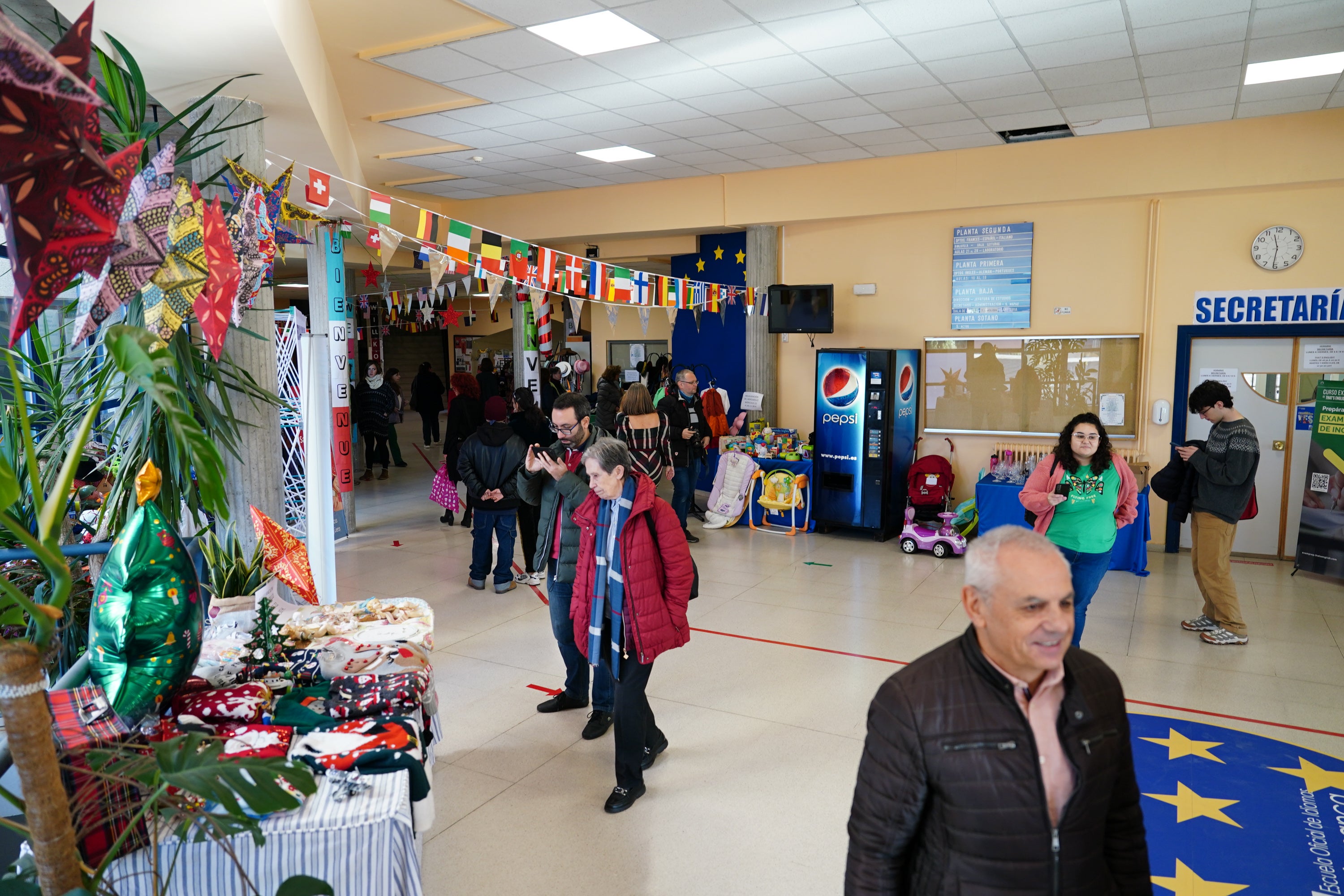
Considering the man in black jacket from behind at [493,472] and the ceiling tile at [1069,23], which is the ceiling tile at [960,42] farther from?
the man in black jacket from behind at [493,472]

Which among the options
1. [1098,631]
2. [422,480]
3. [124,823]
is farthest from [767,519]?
[124,823]

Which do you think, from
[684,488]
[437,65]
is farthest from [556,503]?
[684,488]

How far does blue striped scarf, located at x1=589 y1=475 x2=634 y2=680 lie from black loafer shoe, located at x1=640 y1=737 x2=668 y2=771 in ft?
2.09

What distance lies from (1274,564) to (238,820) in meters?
8.62

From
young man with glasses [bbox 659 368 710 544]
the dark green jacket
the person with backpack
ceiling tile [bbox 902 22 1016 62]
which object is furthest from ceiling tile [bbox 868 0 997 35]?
young man with glasses [bbox 659 368 710 544]

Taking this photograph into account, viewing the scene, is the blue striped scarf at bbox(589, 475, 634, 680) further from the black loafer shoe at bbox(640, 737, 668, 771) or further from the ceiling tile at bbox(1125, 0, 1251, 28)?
the ceiling tile at bbox(1125, 0, 1251, 28)

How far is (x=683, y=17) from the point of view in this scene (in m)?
4.99

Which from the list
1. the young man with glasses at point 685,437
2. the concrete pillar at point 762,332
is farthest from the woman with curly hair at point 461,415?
the concrete pillar at point 762,332

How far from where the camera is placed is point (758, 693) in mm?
4664

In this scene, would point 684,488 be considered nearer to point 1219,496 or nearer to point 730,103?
point 730,103

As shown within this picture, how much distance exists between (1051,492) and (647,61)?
151 inches

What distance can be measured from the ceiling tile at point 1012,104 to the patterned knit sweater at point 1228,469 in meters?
2.94

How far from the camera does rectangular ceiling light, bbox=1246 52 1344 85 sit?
5715mm

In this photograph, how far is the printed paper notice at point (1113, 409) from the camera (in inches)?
320
